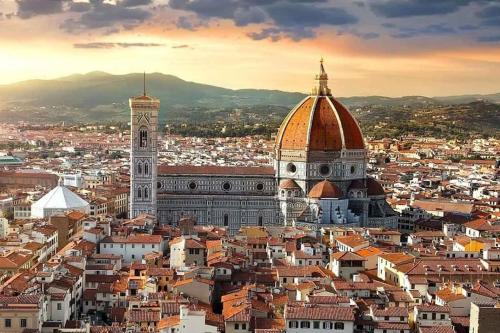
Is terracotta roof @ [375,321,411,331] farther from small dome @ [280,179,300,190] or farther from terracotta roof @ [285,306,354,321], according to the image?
small dome @ [280,179,300,190]

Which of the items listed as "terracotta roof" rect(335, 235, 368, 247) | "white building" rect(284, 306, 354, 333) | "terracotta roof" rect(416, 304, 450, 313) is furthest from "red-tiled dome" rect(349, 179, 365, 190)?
"white building" rect(284, 306, 354, 333)

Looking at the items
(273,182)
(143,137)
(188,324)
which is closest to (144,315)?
(188,324)

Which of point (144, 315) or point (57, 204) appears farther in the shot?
point (57, 204)

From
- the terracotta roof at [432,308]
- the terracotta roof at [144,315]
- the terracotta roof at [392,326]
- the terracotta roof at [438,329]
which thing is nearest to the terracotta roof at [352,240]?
the terracotta roof at [432,308]

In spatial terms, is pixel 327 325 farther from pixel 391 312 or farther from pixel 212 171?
pixel 212 171

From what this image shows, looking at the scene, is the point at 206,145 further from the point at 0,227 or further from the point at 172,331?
the point at 172,331

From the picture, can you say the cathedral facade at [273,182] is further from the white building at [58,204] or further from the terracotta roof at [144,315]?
the terracotta roof at [144,315]
